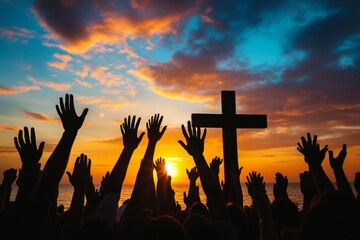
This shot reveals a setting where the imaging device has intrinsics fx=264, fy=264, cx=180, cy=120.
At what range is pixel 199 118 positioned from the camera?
8.66m

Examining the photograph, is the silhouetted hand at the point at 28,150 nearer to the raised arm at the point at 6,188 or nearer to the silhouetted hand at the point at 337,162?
the raised arm at the point at 6,188

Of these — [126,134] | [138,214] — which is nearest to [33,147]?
[138,214]

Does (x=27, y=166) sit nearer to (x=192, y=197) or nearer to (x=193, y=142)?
(x=193, y=142)

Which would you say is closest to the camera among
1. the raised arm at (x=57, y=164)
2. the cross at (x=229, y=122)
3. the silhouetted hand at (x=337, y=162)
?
the raised arm at (x=57, y=164)

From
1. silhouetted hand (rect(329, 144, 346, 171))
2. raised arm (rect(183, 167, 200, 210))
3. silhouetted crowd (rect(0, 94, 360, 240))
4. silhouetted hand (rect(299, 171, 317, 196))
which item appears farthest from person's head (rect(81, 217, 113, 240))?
raised arm (rect(183, 167, 200, 210))

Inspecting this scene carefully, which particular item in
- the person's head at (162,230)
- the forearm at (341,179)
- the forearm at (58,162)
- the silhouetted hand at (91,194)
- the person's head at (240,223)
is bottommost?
the person's head at (240,223)

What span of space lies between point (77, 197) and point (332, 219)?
267 centimetres

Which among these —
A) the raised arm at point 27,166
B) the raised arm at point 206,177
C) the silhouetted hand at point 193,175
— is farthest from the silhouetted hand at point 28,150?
the silhouetted hand at point 193,175

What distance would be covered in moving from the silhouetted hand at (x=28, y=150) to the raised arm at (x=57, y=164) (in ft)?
0.65

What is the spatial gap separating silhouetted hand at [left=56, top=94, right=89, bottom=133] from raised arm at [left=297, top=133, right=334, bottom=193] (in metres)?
3.18

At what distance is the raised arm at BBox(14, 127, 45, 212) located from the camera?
2381 millimetres

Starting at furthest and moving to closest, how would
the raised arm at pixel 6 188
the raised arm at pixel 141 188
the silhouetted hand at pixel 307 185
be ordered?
the silhouetted hand at pixel 307 185 < the raised arm at pixel 6 188 < the raised arm at pixel 141 188

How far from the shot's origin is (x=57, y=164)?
2475 millimetres

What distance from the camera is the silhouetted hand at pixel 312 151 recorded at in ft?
12.8
